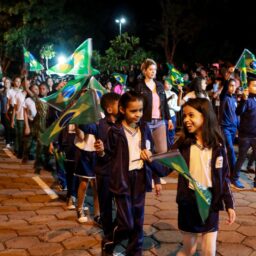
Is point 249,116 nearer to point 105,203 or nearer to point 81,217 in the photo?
point 81,217

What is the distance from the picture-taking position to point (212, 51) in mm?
26484

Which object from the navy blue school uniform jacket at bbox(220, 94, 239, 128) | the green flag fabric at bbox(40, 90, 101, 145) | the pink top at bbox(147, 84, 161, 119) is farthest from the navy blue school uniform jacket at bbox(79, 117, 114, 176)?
the navy blue school uniform jacket at bbox(220, 94, 239, 128)

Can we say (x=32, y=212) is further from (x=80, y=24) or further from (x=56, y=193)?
(x=80, y=24)

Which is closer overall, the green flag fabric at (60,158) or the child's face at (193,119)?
the child's face at (193,119)

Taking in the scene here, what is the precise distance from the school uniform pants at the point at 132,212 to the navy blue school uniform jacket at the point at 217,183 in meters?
0.52

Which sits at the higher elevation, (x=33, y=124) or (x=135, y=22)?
(x=135, y=22)

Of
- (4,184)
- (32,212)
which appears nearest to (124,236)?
(32,212)

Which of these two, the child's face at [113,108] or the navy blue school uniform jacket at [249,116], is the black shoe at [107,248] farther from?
the navy blue school uniform jacket at [249,116]

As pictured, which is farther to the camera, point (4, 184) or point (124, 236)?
point (4, 184)

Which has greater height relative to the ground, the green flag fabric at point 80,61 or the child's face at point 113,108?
the green flag fabric at point 80,61

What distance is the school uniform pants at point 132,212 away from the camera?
4.29m

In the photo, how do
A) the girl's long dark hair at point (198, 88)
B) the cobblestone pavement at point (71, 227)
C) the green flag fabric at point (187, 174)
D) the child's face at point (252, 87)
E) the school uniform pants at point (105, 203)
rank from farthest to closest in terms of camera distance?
the girl's long dark hair at point (198, 88), the child's face at point (252, 87), the cobblestone pavement at point (71, 227), the school uniform pants at point (105, 203), the green flag fabric at point (187, 174)

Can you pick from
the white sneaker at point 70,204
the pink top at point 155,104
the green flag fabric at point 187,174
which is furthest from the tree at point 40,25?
the green flag fabric at point 187,174

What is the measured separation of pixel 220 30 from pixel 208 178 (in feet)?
79.5
